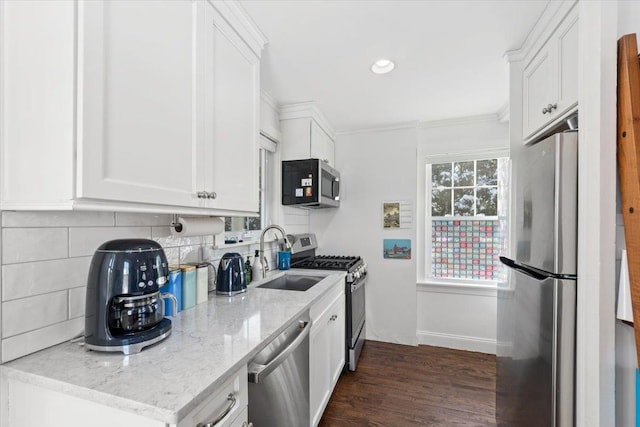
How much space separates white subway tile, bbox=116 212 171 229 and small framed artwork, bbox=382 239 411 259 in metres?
2.32

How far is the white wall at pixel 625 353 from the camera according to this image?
2.89 ft

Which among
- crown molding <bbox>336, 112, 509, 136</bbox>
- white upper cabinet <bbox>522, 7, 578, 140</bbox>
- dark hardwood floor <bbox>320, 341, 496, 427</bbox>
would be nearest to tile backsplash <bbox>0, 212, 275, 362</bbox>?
dark hardwood floor <bbox>320, 341, 496, 427</bbox>

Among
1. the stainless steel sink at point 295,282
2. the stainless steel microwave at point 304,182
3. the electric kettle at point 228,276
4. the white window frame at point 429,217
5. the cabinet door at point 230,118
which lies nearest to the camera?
the cabinet door at point 230,118

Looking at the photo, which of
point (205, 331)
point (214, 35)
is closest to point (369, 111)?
point (214, 35)

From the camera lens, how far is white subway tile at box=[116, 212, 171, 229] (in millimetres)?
1158

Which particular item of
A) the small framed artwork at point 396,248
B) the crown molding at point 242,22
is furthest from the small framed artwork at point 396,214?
the crown molding at point 242,22

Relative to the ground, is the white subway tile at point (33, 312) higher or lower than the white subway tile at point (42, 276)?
lower

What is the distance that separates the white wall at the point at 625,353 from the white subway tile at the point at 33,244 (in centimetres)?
188

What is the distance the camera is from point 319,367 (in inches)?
69.1

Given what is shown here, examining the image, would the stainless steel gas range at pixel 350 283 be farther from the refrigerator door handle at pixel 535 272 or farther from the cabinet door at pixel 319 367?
the refrigerator door handle at pixel 535 272

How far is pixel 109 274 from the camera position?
86 cm

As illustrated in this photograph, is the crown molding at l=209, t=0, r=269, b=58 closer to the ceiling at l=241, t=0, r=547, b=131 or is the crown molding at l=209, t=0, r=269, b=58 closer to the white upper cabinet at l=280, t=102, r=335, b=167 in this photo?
the ceiling at l=241, t=0, r=547, b=131

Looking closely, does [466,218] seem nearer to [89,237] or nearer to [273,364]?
[273,364]

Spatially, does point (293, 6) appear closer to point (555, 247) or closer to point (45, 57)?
point (45, 57)
